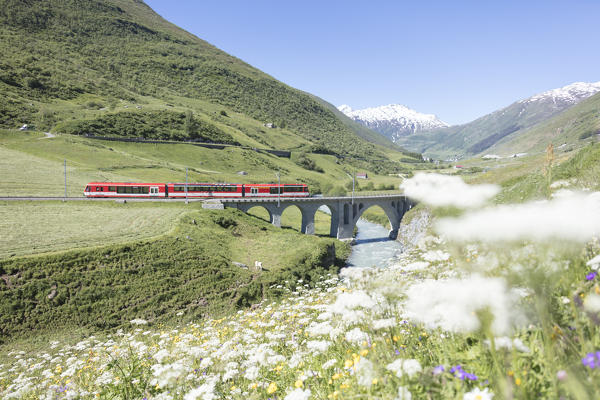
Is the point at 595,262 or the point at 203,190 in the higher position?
the point at 595,262

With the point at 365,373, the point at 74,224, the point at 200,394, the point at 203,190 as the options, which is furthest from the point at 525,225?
the point at 203,190

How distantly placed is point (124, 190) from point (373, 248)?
143 ft

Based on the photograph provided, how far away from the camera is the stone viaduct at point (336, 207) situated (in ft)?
185

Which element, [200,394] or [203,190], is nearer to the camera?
[200,394]

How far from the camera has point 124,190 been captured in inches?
1960

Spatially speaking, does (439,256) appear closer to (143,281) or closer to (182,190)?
(143,281)

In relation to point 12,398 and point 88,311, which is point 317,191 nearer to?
point 88,311

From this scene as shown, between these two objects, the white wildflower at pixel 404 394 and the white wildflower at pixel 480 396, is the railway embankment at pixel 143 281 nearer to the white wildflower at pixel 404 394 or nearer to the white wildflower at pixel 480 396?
the white wildflower at pixel 404 394

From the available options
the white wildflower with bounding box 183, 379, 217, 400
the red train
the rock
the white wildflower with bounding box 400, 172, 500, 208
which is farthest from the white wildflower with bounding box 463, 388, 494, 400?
the red train

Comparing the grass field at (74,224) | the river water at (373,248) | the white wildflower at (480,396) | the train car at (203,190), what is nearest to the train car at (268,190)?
the train car at (203,190)

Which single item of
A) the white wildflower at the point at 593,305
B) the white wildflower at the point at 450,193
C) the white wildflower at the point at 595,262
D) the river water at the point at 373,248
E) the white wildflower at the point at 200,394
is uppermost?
the white wildflower at the point at 450,193

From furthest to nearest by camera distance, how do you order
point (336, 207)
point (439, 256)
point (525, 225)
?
point (336, 207), point (439, 256), point (525, 225)

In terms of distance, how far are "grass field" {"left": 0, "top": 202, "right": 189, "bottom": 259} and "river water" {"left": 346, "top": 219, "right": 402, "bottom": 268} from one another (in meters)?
27.3

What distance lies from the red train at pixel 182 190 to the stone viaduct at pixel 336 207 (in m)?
2.16
